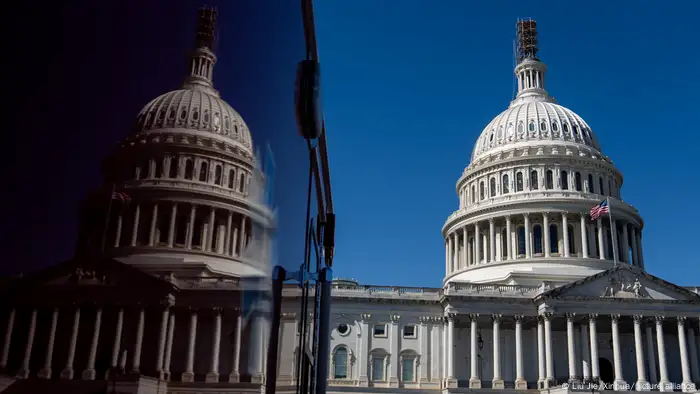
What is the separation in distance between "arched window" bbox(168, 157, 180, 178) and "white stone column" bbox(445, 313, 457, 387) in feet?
202

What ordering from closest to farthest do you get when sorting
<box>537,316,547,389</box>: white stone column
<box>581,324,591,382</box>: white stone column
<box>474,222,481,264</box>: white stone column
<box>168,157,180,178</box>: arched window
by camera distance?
1. <box>168,157,180,178</box>: arched window
2. <box>581,324,591,382</box>: white stone column
3. <box>537,316,547,389</box>: white stone column
4. <box>474,222,481,264</box>: white stone column

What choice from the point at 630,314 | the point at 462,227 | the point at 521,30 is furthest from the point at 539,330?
the point at 521,30

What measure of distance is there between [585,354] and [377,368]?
1959 cm

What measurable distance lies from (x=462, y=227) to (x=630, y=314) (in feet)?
85.7

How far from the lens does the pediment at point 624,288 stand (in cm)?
6288

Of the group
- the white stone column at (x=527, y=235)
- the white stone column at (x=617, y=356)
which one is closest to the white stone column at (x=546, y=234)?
the white stone column at (x=527, y=235)

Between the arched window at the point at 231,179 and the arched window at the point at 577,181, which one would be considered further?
the arched window at the point at 577,181

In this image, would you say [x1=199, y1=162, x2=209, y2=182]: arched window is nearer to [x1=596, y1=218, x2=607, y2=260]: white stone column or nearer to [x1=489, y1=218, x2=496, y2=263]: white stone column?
[x1=489, y1=218, x2=496, y2=263]: white stone column

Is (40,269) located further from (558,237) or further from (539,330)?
(558,237)

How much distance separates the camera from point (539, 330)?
208ft

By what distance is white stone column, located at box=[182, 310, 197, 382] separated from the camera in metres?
2.87

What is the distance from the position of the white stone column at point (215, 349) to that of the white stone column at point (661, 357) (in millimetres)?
64683

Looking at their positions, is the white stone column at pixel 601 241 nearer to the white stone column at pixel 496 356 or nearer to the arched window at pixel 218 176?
the white stone column at pixel 496 356


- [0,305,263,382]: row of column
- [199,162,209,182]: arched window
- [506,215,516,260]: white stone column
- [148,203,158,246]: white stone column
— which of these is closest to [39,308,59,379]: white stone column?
[0,305,263,382]: row of column
